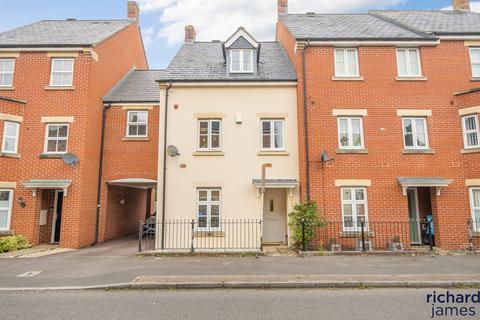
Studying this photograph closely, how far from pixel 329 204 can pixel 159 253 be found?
6.85 meters

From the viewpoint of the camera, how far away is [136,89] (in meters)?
15.9

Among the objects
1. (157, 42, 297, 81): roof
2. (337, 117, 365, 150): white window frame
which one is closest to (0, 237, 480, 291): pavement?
(337, 117, 365, 150): white window frame

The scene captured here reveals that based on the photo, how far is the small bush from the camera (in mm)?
11516

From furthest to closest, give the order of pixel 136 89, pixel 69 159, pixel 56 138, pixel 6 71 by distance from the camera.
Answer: pixel 136 89, pixel 6 71, pixel 56 138, pixel 69 159

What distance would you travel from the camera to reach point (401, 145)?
1196 cm

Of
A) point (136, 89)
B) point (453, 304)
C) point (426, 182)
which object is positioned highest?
point (136, 89)

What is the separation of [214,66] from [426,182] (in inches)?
412

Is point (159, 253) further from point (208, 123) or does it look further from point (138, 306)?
point (208, 123)

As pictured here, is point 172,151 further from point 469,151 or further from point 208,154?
point 469,151

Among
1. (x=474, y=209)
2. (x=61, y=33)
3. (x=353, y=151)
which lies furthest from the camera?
(x=61, y=33)

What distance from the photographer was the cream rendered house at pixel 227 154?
1193cm

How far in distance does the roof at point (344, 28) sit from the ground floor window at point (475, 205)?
673cm

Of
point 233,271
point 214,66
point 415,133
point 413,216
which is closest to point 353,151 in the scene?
point 415,133

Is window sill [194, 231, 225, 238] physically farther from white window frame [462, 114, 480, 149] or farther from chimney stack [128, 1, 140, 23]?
chimney stack [128, 1, 140, 23]
